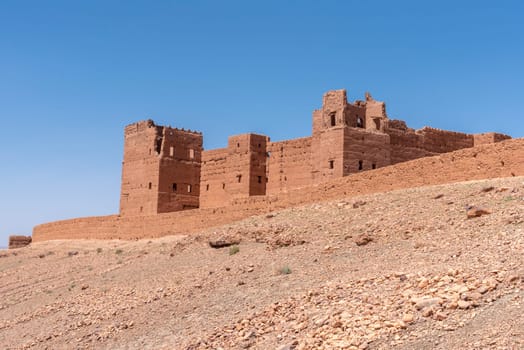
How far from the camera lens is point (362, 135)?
2731 centimetres

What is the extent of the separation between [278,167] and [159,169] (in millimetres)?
7109

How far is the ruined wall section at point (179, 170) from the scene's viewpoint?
34094 mm

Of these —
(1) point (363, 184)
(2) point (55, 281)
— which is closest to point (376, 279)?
(1) point (363, 184)

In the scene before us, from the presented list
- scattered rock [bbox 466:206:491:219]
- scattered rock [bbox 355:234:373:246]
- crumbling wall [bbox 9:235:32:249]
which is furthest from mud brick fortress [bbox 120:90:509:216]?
scattered rock [bbox 466:206:491:219]

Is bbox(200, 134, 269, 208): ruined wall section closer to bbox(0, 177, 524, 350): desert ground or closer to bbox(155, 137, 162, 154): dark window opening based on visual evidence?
bbox(155, 137, 162, 154): dark window opening

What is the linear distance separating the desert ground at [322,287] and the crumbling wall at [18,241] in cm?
2319

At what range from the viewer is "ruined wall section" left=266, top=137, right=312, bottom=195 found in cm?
2891

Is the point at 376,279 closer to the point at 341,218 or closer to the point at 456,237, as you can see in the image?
the point at 456,237

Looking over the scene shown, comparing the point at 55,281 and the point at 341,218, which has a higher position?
the point at 341,218

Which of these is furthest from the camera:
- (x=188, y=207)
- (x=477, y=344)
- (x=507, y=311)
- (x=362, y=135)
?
(x=188, y=207)

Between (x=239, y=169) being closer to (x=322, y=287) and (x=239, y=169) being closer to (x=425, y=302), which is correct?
(x=322, y=287)

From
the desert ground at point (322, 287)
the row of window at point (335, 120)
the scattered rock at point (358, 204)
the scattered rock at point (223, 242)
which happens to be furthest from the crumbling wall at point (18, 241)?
the scattered rock at point (358, 204)

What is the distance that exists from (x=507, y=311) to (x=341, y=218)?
8991 millimetres

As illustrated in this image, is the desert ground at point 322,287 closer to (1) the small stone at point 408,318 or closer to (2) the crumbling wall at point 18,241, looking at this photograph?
(1) the small stone at point 408,318
